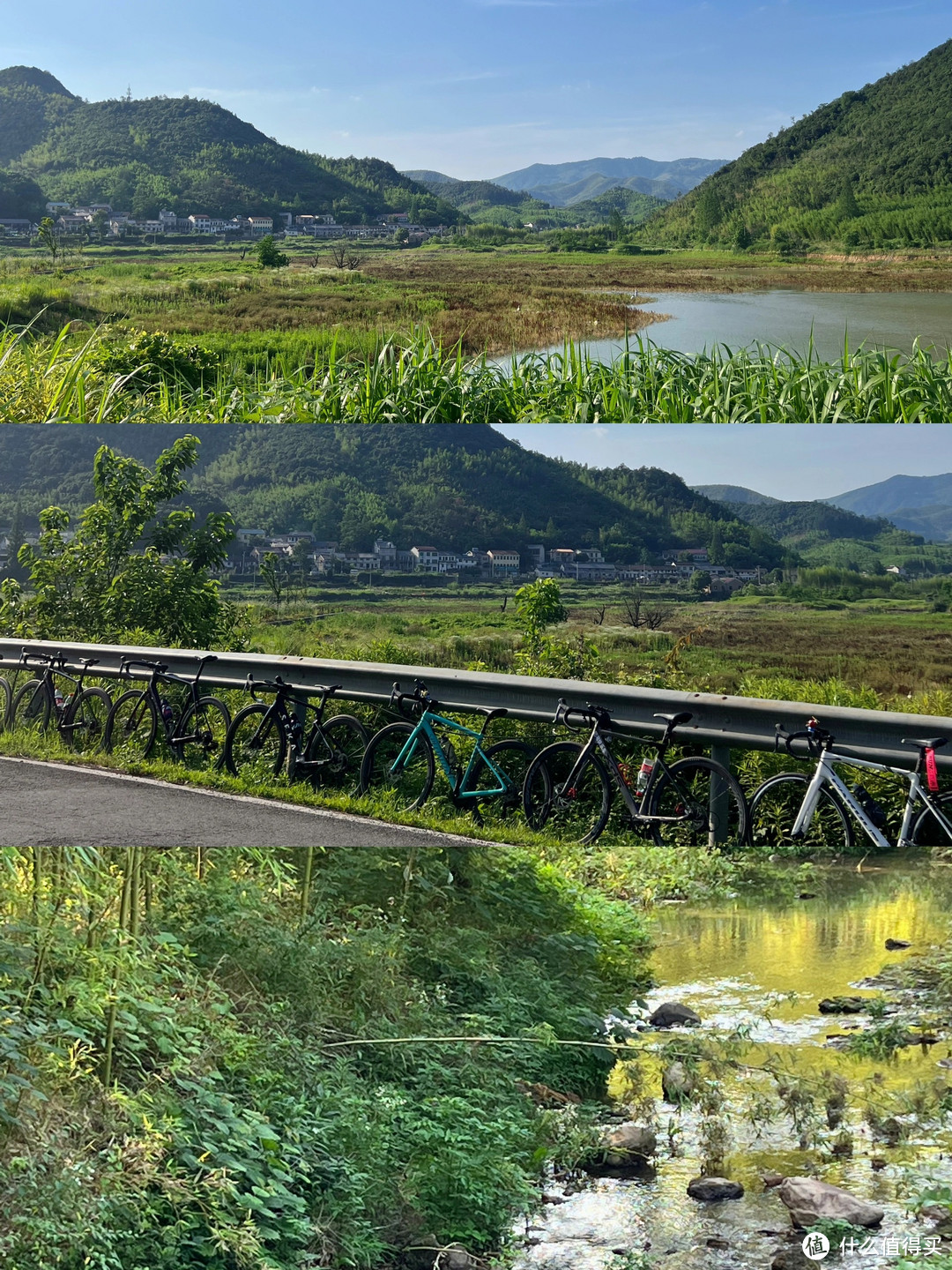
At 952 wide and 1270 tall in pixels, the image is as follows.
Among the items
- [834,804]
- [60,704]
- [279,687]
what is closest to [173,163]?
[60,704]

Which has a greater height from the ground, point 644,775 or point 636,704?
point 636,704

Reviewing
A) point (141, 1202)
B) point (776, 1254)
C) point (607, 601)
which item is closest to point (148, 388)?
point (607, 601)

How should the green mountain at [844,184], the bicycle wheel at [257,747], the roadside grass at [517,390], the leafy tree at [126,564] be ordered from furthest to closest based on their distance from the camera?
1. the green mountain at [844,184]
2. the leafy tree at [126,564]
3. the roadside grass at [517,390]
4. the bicycle wheel at [257,747]

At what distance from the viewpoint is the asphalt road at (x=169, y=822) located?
834 cm

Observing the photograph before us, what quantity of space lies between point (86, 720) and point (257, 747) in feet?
7.81

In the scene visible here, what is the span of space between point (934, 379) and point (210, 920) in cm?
815

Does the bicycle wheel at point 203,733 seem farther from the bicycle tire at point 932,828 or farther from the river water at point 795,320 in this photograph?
the bicycle tire at point 932,828

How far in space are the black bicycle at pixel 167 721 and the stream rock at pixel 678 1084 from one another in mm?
4237

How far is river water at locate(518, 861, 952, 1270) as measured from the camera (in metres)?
8.21

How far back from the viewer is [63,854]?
8297 millimetres

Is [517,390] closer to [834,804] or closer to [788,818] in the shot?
[788,818]

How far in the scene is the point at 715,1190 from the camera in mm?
8922

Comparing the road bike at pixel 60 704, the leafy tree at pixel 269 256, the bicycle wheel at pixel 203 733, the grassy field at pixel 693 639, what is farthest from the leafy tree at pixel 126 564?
the leafy tree at pixel 269 256

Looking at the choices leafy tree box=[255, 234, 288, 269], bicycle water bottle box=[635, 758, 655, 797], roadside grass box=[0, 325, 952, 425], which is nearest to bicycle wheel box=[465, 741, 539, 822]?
bicycle water bottle box=[635, 758, 655, 797]
